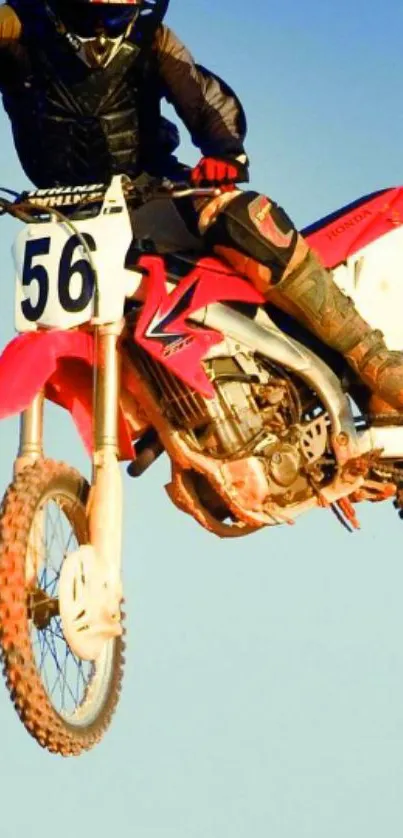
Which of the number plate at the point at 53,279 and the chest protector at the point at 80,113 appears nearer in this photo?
the number plate at the point at 53,279

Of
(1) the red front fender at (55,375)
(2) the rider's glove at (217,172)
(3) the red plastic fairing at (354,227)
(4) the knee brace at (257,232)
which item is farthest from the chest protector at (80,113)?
(1) the red front fender at (55,375)

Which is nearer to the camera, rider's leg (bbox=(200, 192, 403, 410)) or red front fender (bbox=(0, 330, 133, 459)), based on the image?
red front fender (bbox=(0, 330, 133, 459))

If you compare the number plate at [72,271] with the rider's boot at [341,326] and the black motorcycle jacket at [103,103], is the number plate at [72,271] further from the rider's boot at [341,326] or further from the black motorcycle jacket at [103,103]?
the rider's boot at [341,326]

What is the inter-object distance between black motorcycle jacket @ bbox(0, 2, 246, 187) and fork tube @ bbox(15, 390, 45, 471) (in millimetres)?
1361

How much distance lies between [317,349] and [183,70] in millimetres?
1486

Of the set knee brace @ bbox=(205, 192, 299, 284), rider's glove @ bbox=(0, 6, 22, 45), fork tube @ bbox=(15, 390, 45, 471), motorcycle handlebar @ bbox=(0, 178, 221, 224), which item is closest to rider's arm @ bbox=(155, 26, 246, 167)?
knee brace @ bbox=(205, 192, 299, 284)

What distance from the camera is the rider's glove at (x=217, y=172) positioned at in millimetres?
9805

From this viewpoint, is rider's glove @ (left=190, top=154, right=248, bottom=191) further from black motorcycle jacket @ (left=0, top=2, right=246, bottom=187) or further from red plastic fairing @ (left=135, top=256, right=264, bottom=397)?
red plastic fairing @ (left=135, top=256, right=264, bottom=397)

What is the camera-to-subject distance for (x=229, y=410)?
388 inches

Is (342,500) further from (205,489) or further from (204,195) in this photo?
(204,195)

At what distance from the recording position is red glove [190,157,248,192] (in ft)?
32.2

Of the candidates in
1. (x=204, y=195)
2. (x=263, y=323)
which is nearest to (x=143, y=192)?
(x=204, y=195)

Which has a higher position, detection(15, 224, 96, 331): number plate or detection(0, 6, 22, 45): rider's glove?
detection(0, 6, 22, 45): rider's glove

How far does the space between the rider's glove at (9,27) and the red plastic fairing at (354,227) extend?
5.68ft
